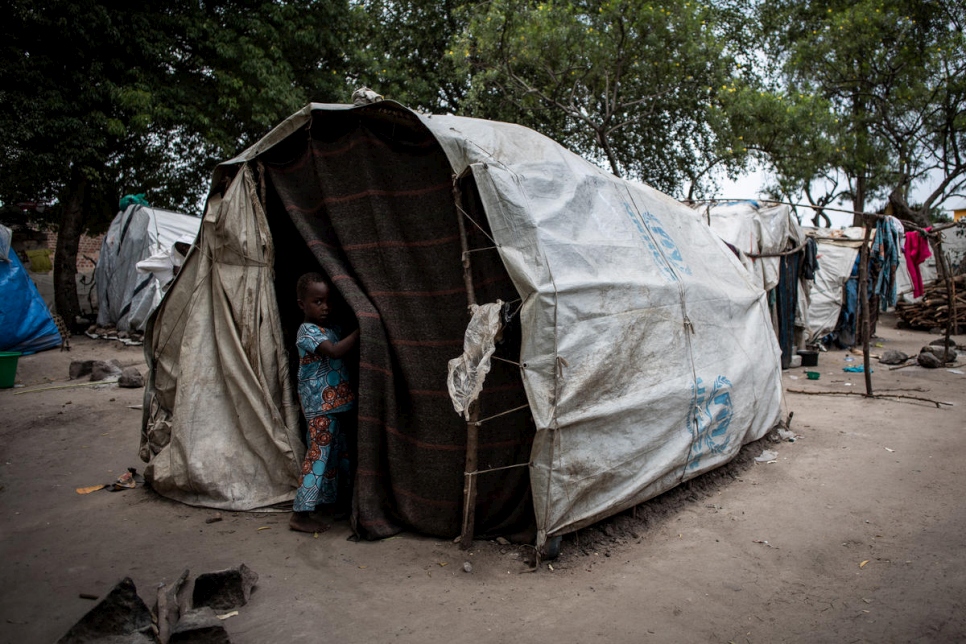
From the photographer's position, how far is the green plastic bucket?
23.5 ft

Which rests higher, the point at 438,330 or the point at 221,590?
the point at 438,330

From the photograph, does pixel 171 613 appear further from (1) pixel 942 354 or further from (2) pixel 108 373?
(1) pixel 942 354

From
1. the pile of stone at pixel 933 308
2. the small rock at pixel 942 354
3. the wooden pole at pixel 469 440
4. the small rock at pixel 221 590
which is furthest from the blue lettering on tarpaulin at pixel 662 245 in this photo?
the pile of stone at pixel 933 308

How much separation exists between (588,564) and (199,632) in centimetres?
174

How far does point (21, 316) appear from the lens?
9.16 meters

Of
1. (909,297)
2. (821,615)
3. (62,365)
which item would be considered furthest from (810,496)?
(909,297)

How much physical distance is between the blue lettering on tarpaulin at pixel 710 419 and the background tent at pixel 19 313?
9354 mm

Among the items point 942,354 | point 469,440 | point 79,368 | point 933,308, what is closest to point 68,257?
point 79,368

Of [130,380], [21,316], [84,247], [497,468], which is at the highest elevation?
[84,247]

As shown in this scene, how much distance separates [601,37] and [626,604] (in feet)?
35.3

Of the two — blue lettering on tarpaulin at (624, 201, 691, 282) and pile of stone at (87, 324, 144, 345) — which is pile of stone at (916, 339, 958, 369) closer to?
→ blue lettering on tarpaulin at (624, 201, 691, 282)

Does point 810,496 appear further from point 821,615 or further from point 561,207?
point 561,207

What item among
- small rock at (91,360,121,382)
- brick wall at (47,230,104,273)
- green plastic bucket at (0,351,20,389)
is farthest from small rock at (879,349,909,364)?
brick wall at (47,230,104,273)

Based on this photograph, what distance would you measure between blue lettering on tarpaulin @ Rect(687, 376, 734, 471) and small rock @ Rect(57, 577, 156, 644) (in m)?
2.92
